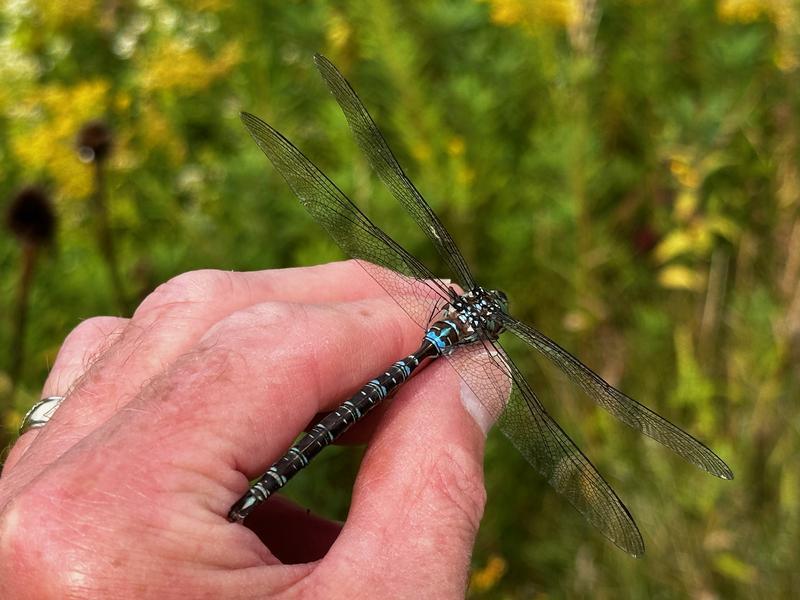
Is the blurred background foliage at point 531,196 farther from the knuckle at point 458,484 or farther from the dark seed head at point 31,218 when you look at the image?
the knuckle at point 458,484

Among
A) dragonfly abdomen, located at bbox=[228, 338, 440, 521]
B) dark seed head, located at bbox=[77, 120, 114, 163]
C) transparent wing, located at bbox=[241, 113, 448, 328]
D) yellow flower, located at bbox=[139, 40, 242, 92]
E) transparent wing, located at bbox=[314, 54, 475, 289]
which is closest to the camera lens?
dragonfly abdomen, located at bbox=[228, 338, 440, 521]

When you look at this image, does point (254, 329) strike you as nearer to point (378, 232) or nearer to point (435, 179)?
point (378, 232)

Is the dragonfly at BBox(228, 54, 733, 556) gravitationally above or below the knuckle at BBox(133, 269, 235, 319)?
below

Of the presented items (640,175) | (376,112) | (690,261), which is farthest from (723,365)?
(376,112)

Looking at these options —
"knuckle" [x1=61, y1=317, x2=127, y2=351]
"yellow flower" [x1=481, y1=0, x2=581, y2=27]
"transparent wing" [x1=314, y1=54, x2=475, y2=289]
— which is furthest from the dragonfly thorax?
"yellow flower" [x1=481, y1=0, x2=581, y2=27]

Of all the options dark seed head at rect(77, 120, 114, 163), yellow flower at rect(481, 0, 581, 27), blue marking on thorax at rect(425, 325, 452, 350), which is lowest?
yellow flower at rect(481, 0, 581, 27)

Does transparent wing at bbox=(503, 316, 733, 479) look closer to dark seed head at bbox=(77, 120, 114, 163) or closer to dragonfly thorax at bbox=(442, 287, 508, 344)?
dragonfly thorax at bbox=(442, 287, 508, 344)

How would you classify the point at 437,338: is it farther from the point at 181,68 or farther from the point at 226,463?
the point at 181,68
